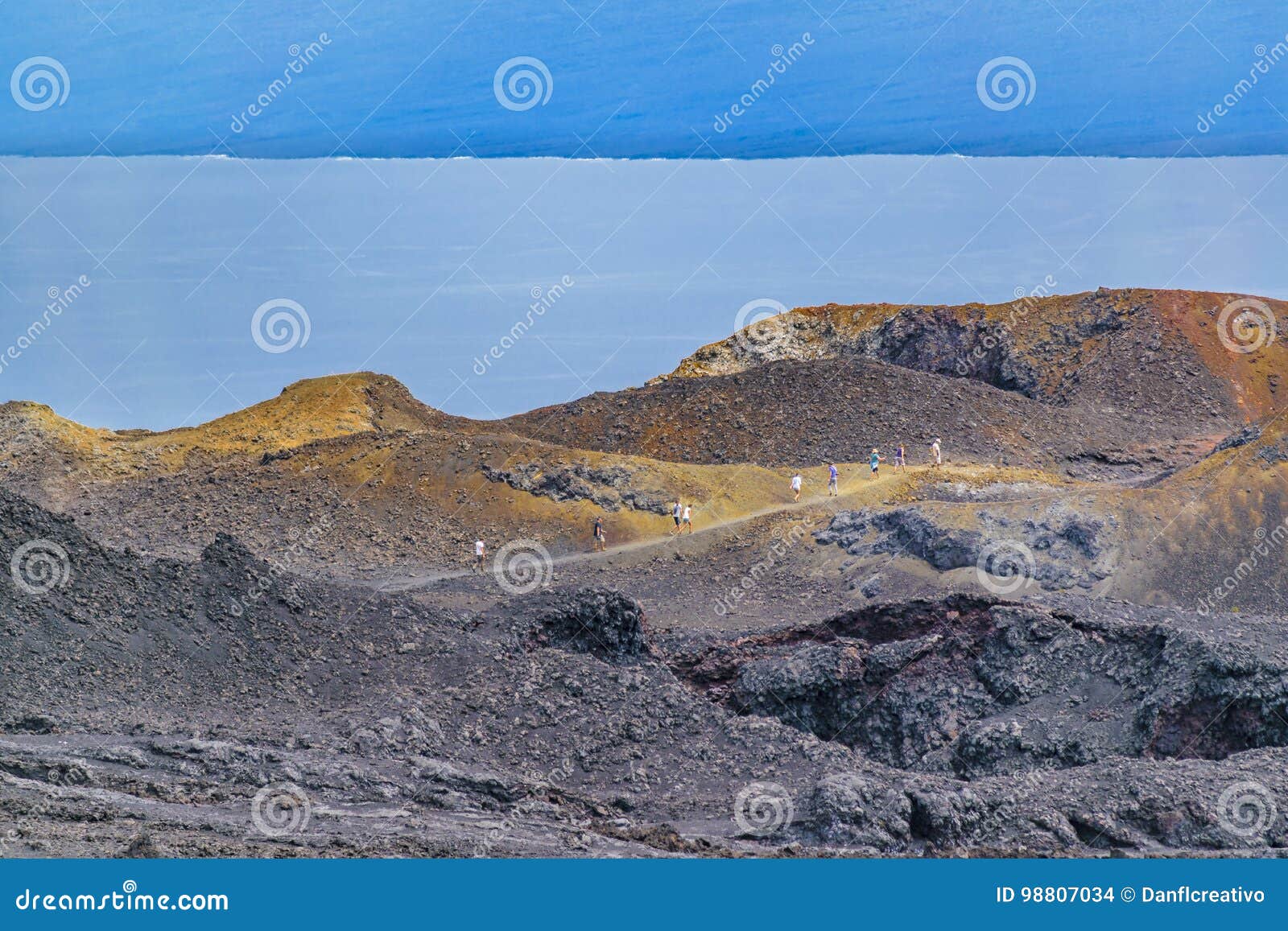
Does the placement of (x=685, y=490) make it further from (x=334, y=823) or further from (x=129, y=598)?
(x=334, y=823)

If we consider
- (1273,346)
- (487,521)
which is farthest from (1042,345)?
(487,521)

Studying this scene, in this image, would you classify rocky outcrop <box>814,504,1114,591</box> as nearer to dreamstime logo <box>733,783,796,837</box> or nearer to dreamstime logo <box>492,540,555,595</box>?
dreamstime logo <box>492,540,555,595</box>

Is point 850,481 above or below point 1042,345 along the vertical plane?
below

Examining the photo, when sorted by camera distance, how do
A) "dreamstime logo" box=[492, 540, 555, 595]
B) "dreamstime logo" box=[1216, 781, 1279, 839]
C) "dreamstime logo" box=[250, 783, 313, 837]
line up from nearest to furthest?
1. "dreamstime logo" box=[250, 783, 313, 837]
2. "dreamstime logo" box=[1216, 781, 1279, 839]
3. "dreamstime logo" box=[492, 540, 555, 595]
